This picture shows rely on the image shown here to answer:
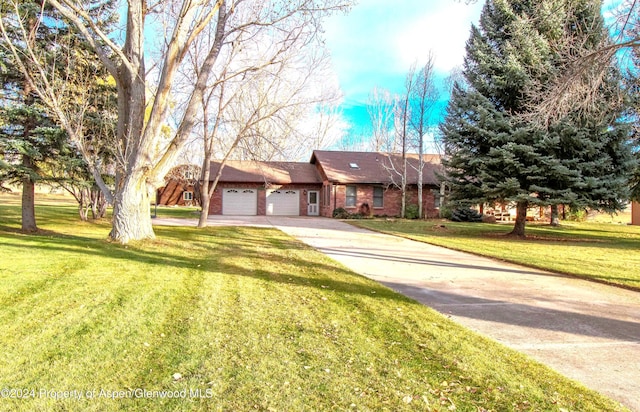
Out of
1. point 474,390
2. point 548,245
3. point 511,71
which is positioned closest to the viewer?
point 474,390

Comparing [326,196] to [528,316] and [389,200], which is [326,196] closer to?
[389,200]

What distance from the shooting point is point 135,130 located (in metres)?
10.8

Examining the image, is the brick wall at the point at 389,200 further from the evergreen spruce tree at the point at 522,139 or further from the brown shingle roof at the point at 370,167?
the evergreen spruce tree at the point at 522,139

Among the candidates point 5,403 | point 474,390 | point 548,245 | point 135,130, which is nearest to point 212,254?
point 135,130

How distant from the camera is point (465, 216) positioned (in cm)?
2477

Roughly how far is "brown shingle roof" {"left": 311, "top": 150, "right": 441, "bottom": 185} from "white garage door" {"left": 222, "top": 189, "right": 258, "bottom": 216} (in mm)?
5420

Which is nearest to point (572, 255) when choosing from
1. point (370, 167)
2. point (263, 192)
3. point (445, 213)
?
point (445, 213)

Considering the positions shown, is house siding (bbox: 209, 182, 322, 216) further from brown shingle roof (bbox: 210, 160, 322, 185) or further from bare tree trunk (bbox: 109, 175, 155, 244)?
bare tree trunk (bbox: 109, 175, 155, 244)

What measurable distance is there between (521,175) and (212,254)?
36.7 ft

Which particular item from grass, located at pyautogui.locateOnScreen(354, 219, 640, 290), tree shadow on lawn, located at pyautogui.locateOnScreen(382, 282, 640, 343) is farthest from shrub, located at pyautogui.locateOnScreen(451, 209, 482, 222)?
tree shadow on lawn, located at pyautogui.locateOnScreen(382, 282, 640, 343)

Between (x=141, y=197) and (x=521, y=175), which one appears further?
(x=521, y=175)

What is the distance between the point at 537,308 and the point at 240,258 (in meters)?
5.72

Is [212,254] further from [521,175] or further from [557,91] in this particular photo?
[521,175]

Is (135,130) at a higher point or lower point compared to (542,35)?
lower
